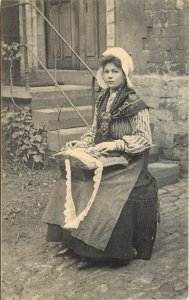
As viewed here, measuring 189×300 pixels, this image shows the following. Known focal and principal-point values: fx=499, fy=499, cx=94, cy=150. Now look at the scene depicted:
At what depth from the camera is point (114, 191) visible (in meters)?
3.54

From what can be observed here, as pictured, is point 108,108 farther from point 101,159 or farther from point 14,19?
point 14,19

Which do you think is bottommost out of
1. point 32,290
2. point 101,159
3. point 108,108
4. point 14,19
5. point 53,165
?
point 32,290

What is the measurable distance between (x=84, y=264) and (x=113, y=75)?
1.39 metres

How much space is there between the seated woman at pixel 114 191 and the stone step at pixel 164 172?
1895 millimetres

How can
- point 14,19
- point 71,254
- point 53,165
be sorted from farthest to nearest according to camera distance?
point 14,19, point 53,165, point 71,254

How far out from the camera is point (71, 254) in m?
3.92

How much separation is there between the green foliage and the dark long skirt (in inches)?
96.1

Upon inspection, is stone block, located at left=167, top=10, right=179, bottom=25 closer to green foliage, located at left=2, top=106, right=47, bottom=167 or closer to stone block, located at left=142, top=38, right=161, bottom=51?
stone block, located at left=142, top=38, right=161, bottom=51

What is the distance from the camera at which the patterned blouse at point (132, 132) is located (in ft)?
11.7

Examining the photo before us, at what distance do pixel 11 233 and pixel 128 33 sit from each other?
313 cm

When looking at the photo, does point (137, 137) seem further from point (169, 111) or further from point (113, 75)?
point (169, 111)

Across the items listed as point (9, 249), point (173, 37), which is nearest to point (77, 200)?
point (9, 249)

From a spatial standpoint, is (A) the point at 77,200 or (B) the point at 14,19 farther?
(B) the point at 14,19

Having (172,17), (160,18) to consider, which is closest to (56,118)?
(160,18)
